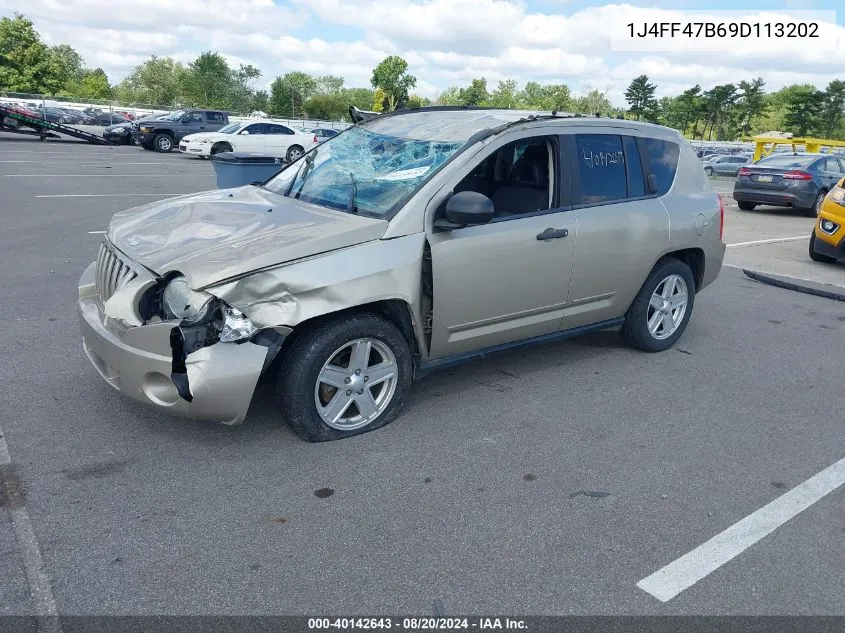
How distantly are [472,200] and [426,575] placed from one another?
6.53ft

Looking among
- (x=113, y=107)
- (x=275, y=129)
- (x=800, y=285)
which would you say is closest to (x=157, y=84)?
(x=113, y=107)

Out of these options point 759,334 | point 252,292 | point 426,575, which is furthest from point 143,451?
point 759,334

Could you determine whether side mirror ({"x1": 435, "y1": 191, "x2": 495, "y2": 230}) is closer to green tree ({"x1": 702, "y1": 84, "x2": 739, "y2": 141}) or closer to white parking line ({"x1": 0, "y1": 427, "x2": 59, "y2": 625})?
white parking line ({"x1": 0, "y1": 427, "x2": 59, "y2": 625})

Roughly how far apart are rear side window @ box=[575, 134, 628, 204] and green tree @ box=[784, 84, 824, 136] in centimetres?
7895

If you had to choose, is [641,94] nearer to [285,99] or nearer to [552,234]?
[285,99]

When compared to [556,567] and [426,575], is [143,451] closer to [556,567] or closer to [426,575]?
[426,575]

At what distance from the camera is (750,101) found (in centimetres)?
7588

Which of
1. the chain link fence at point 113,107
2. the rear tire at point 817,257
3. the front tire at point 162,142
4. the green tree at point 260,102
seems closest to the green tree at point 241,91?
the green tree at point 260,102

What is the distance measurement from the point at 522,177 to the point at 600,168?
59 centimetres

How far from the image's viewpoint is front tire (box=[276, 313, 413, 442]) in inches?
143

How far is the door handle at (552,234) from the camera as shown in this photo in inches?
175

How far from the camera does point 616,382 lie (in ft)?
16.2

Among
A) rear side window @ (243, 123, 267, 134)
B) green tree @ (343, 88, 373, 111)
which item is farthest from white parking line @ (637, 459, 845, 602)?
green tree @ (343, 88, 373, 111)

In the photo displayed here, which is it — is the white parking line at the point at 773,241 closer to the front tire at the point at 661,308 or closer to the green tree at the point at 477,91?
the front tire at the point at 661,308
